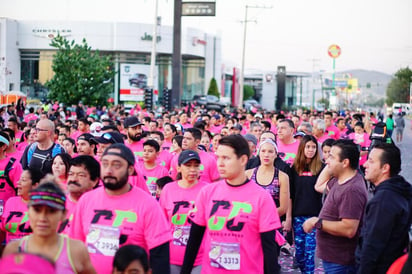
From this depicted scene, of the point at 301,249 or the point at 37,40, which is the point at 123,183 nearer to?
the point at 301,249

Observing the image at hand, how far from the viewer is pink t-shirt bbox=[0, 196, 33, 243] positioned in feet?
21.4

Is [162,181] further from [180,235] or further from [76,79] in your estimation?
[76,79]

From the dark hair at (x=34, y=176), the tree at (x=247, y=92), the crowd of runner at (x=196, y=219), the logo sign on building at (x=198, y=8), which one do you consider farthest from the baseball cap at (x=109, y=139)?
the tree at (x=247, y=92)

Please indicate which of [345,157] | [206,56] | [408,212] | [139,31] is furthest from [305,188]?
[206,56]

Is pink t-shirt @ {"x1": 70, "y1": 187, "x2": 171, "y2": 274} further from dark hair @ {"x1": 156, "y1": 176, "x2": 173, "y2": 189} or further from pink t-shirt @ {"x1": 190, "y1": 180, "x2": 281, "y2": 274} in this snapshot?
dark hair @ {"x1": 156, "y1": 176, "x2": 173, "y2": 189}

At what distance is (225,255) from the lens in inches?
209

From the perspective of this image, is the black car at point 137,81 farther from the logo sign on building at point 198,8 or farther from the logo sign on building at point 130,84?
the logo sign on building at point 198,8

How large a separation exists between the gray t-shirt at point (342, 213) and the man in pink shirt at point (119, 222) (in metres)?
1.92

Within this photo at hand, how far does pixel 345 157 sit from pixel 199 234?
5.60ft

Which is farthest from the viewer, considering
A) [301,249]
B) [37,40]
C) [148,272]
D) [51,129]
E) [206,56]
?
[206,56]

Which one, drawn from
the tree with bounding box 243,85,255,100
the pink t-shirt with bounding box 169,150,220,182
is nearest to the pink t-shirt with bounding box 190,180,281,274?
the pink t-shirt with bounding box 169,150,220,182

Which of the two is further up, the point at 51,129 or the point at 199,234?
the point at 51,129

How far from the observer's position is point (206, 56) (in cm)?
7762

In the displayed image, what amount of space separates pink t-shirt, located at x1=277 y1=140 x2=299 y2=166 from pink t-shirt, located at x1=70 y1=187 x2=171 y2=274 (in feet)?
18.3
